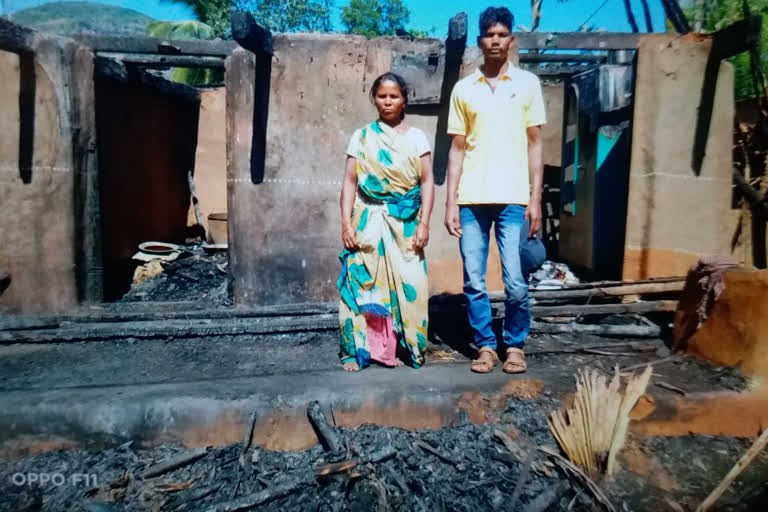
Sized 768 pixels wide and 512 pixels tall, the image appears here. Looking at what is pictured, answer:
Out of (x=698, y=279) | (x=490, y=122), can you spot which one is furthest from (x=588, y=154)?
(x=490, y=122)

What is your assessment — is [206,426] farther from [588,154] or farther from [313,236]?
[588,154]

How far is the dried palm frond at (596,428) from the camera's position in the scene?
2.33 m

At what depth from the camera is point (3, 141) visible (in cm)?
416

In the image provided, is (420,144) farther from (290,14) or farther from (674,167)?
(290,14)

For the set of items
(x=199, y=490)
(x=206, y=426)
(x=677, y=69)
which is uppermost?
(x=677, y=69)

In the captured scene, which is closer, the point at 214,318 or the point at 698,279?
the point at 698,279

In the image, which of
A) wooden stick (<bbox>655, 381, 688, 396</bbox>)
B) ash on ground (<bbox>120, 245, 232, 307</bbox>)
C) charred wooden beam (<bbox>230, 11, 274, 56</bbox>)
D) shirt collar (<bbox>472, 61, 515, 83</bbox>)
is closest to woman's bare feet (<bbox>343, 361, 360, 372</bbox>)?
wooden stick (<bbox>655, 381, 688, 396</bbox>)

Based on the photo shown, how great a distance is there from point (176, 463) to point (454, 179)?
2.32m

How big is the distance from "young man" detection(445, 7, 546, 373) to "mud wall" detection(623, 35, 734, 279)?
235 cm

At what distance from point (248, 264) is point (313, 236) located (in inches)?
28.4

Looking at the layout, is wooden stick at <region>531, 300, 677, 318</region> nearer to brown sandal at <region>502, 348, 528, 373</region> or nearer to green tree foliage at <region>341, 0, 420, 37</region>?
brown sandal at <region>502, 348, 528, 373</region>

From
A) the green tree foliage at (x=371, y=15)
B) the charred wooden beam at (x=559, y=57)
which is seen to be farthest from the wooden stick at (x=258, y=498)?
the green tree foliage at (x=371, y=15)

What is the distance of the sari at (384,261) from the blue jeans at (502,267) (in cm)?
32

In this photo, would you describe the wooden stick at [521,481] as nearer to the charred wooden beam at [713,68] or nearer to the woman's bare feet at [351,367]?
the woman's bare feet at [351,367]
